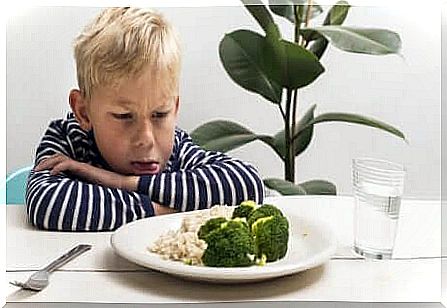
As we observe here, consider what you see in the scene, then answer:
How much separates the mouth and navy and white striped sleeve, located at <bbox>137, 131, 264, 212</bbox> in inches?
0.5

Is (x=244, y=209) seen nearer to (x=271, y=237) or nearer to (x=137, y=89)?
(x=271, y=237)

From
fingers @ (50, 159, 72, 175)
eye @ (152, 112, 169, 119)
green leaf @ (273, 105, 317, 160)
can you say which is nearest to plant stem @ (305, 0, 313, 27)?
green leaf @ (273, 105, 317, 160)

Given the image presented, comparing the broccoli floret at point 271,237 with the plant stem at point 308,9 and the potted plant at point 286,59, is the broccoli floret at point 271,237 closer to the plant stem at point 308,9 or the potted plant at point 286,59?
the potted plant at point 286,59

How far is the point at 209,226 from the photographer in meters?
0.96

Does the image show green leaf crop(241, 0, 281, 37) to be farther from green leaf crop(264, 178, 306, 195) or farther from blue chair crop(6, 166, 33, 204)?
blue chair crop(6, 166, 33, 204)

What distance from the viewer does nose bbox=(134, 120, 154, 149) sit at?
3.50 ft

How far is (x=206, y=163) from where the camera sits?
1.11 meters

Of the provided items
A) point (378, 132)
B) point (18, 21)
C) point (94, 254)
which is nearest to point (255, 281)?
point (94, 254)

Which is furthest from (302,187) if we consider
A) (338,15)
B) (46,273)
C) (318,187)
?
(46,273)

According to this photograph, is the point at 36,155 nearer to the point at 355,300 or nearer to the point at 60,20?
the point at 60,20

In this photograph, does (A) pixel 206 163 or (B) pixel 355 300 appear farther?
(A) pixel 206 163

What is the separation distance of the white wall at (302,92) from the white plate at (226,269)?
0.44ft

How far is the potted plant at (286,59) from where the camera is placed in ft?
3.62

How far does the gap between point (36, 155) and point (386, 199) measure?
43cm
